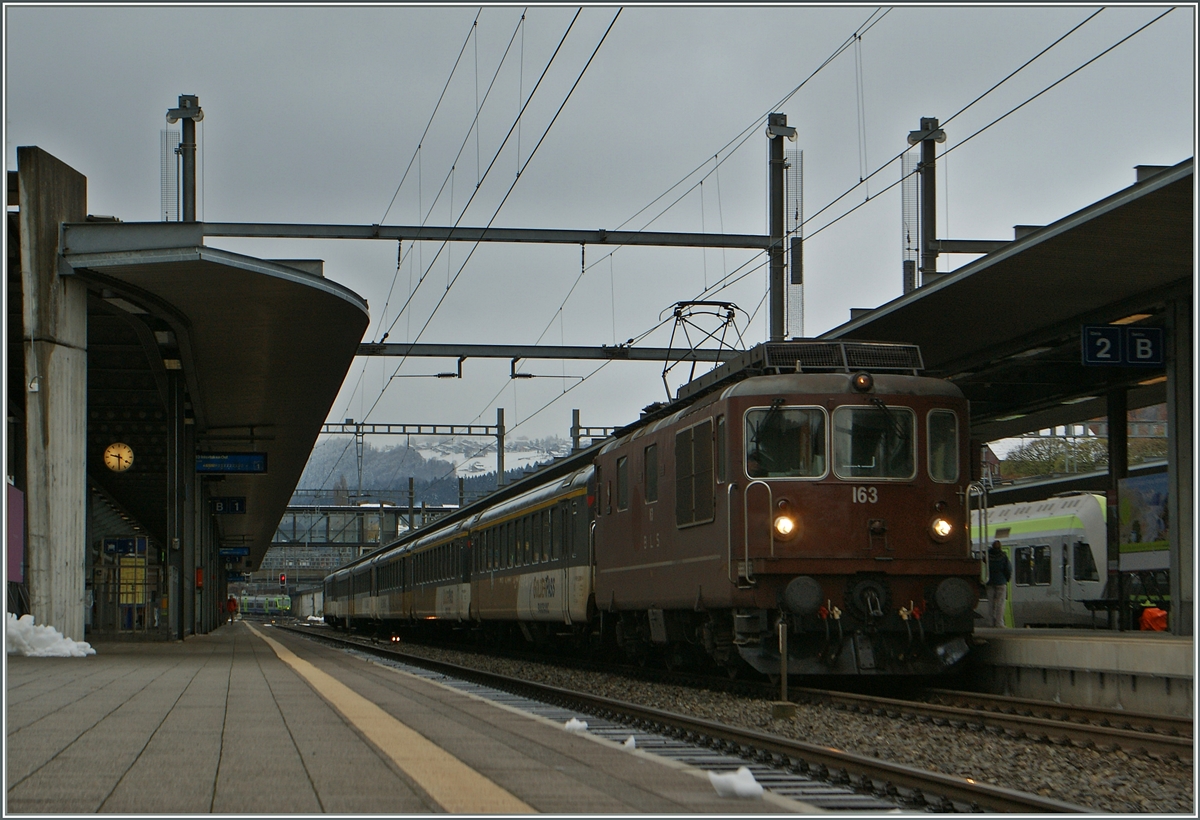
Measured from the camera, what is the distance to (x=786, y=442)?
509 inches

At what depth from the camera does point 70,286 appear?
19.2 metres

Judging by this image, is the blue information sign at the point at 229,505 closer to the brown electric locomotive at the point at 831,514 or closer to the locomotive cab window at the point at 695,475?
the locomotive cab window at the point at 695,475

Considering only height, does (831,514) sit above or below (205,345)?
below

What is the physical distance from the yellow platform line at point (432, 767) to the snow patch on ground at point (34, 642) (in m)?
8.25

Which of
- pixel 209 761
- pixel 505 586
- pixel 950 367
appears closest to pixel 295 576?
pixel 505 586

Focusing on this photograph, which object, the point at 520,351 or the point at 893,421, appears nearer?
the point at 893,421

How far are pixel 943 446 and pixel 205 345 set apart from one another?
17044 millimetres

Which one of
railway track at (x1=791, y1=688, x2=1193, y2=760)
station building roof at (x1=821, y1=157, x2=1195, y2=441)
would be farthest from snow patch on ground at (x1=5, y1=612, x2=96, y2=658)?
station building roof at (x1=821, y1=157, x2=1195, y2=441)

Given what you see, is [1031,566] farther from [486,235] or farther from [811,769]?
[811,769]

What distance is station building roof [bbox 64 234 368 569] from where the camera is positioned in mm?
19141

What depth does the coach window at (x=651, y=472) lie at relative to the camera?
15.1m

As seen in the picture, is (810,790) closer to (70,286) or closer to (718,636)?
(718,636)

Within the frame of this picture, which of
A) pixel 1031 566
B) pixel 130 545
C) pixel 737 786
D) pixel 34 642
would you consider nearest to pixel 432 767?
pixel 737 786

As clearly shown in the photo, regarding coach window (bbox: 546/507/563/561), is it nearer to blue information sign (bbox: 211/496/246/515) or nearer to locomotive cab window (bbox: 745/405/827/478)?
locomotive cab window (bbox: 745/405/827/478)
